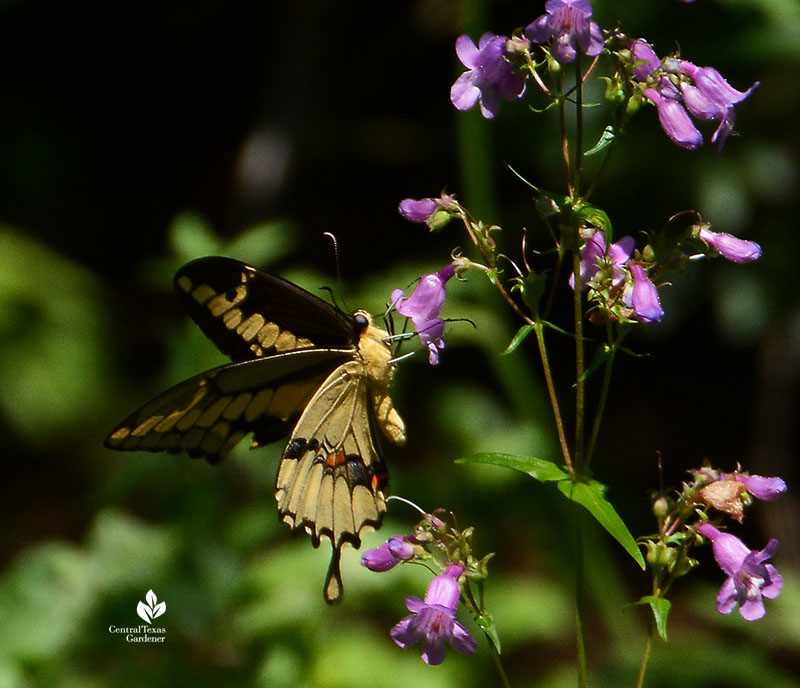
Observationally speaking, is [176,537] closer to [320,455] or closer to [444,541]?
[320,455]

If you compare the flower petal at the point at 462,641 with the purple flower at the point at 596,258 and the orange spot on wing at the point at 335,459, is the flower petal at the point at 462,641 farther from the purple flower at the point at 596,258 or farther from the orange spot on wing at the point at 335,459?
the orange spot on wing at the point at 335,459

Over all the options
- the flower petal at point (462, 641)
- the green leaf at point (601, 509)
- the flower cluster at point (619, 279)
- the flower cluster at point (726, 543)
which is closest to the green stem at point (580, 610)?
the green leaf at point (601, 509)

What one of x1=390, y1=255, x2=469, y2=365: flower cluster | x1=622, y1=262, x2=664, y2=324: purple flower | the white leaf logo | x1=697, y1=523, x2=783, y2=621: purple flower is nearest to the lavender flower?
x1=390, y1=255, x2=469, y2=365: flower cluster

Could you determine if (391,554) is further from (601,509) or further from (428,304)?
(428,304)

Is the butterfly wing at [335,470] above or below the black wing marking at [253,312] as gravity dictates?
below

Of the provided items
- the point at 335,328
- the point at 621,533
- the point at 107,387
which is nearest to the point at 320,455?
the point at 335,328

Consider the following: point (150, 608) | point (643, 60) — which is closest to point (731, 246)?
point (643, 60)
